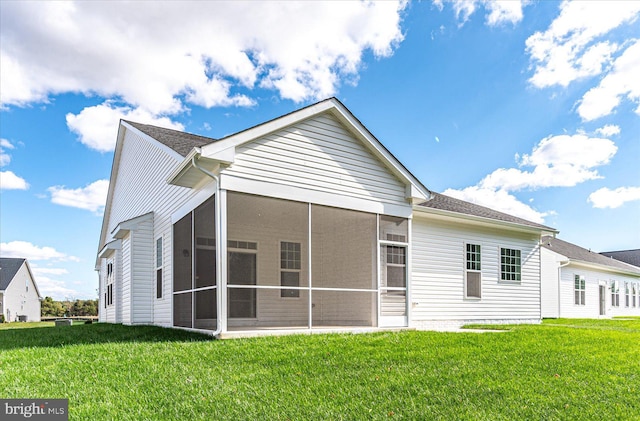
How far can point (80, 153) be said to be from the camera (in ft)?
51.3

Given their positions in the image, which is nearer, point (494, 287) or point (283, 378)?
point (283, 378)

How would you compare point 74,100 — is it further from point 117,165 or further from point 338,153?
point 338,153

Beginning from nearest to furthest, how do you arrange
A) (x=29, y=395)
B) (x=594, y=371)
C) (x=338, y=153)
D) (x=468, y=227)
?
(x=29, y=395), (x=594, y=371), (x=338, y=153), (x=468, y=227)

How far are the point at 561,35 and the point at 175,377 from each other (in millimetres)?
13498

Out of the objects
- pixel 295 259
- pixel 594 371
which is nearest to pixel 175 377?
pixel 594 371

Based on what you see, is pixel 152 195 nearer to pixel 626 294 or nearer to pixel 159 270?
pixel 159 270

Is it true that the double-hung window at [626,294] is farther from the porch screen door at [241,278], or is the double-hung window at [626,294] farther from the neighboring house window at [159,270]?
the neighboring house window at [159,270]

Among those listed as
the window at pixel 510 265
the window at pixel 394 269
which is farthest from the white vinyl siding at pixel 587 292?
the window at pixel 394 269

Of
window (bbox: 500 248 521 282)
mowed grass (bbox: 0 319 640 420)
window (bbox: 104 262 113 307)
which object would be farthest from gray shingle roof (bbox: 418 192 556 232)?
window (bbox: 104 262 113 307)

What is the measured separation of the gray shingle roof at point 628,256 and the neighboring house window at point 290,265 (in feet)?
119

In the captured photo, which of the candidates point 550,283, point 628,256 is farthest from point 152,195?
point 628,256
